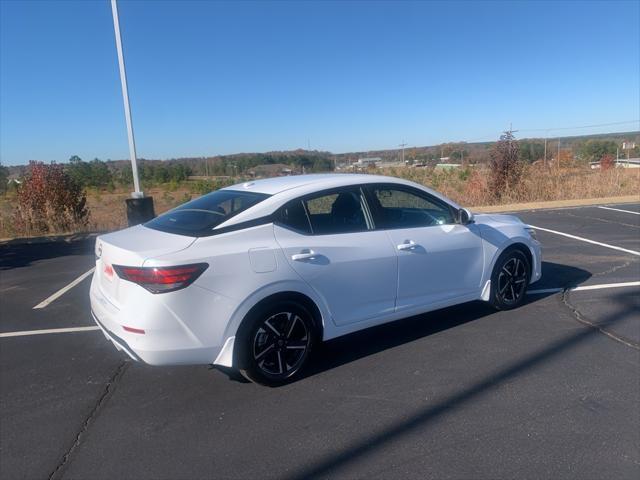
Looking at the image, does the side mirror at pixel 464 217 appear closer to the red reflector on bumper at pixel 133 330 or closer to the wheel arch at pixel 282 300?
the wheel arch at pixel 282 300

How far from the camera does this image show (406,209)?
16.6 ft

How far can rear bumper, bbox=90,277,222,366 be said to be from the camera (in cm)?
343

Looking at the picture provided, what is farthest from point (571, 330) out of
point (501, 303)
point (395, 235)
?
point (395, 235)

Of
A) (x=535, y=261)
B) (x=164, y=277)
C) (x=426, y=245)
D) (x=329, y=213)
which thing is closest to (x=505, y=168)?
(x=535, y=261)

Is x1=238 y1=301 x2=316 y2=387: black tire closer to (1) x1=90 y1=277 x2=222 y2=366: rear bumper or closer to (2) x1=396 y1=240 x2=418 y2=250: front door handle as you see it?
(1) x1=90 y1=277 x2=222 y2=366: rear bumper

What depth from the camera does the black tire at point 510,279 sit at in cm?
529

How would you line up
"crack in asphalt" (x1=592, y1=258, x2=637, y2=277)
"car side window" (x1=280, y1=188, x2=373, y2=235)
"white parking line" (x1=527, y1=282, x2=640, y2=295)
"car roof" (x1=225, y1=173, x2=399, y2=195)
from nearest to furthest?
"car side window" (x1=280, y1=188, x2=373, y2=235)
"car roof" (x1=225, y1=173, x2=399, y2=195)
"white parking line" (x1=527, y1=282, x2=640, y2=295)
"crack in asphalt" (x1=592, y1=258, x2=637, y2=277)

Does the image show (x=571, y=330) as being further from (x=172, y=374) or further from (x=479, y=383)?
(x=172, y=374)

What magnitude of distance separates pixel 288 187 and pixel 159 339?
167 cm

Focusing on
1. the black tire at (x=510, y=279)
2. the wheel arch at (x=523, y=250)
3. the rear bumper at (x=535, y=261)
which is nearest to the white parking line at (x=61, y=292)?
the black tire at (x=510, y=279)

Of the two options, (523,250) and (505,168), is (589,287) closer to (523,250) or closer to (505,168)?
(523,250)

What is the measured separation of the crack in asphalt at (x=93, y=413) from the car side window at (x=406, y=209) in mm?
2599

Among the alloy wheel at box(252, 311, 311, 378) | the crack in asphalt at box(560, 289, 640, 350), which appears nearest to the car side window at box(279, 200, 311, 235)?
the alloy wheel at box(252, 311, 311, 378)

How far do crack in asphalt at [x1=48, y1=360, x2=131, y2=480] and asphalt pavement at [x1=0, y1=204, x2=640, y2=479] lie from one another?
0.04ft
